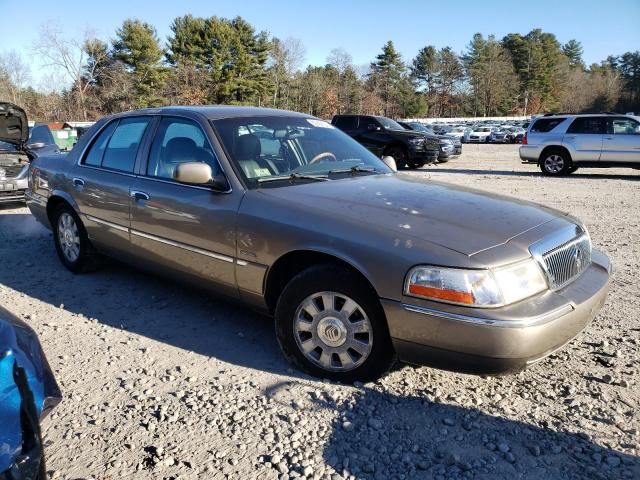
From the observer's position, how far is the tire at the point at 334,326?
2.84 metres

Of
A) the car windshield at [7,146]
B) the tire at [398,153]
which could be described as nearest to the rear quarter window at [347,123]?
the tire at [398,153]

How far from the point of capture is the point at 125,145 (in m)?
4.47

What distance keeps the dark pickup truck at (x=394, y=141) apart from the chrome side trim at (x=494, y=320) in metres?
14.4

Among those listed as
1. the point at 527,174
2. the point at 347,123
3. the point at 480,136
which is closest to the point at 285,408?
the point at 527,174

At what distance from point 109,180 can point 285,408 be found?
2664 millimetres

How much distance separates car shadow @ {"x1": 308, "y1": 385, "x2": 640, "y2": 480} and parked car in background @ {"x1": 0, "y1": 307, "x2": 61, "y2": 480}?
1272 mm

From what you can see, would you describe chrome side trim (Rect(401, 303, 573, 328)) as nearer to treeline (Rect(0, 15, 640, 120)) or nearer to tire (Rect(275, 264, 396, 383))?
tire (Rect(275, 264, 396, 383))

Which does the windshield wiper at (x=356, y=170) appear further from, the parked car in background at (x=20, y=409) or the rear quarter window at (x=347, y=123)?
the rear quarter window at (x=347, y=123)

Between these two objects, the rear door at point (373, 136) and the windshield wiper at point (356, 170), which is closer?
the windshield wiper at point (356, 170)

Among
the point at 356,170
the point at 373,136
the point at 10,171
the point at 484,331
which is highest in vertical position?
the point at 373,136

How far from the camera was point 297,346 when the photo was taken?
3.14 meters

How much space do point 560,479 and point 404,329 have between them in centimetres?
95

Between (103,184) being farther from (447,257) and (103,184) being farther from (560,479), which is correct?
(560,479)

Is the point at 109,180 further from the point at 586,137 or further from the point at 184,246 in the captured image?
the point at 586,137
